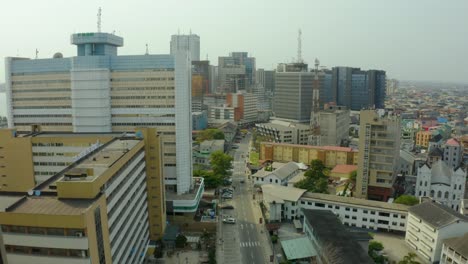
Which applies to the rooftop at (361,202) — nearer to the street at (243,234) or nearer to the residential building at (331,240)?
the residential building at (331,240)

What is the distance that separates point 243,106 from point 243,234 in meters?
101

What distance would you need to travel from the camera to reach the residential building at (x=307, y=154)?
8331 cm

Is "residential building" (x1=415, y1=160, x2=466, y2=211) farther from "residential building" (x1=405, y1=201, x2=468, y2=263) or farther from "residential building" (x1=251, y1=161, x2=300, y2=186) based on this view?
"residential building" (x1=251, y1=161, x2=300, y2=186)

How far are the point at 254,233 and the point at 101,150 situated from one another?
924 inches

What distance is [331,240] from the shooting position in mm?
39406

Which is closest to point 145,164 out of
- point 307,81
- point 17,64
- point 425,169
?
point 17,64

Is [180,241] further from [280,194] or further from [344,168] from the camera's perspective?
[344,168]

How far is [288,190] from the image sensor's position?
57844 mm

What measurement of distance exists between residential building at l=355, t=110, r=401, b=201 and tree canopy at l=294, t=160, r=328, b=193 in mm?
6039

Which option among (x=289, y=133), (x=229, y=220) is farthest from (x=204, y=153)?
(x=229, y=220)

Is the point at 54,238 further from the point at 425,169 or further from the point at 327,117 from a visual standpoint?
the point at 327,117

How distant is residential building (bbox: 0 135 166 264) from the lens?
84.4 ft

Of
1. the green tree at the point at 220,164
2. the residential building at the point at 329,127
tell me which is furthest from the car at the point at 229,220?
the residential building at the point at 329,127

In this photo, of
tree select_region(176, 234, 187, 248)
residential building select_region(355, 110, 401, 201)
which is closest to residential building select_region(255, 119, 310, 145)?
residential building select_region(355, 110, 401, 201)
